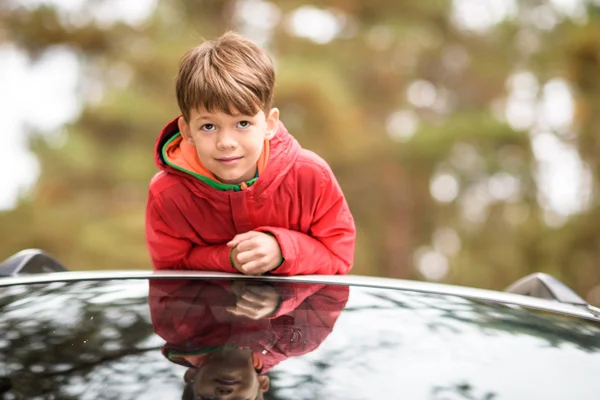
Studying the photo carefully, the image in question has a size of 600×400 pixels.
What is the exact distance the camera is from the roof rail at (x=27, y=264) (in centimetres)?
243

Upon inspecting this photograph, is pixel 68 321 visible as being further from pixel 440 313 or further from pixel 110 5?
pixel 110 5

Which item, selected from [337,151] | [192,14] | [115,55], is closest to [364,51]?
[337,151]

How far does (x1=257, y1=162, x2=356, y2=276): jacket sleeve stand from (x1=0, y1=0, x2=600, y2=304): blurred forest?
911 cm

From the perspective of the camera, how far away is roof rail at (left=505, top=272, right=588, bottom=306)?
2342 mm

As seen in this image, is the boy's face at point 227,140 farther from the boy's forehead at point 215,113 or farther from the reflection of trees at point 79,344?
the reflection of trees at point 79,344

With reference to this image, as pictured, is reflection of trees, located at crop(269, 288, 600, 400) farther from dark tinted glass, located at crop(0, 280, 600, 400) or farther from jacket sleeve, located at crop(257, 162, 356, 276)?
jacket sleeve, located at crop(257, 162, 356, 276)

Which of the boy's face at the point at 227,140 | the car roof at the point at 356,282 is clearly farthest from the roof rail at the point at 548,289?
the boy's face at the point at 227,140

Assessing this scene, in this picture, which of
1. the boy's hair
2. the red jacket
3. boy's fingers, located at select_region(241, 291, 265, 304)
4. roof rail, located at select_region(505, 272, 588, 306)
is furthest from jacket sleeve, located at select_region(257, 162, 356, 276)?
Answer: roof rail, located at select_region(505, 272, 588, 306)

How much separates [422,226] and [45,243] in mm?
6409

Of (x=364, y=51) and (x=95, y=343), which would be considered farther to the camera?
(x=364, y=51)

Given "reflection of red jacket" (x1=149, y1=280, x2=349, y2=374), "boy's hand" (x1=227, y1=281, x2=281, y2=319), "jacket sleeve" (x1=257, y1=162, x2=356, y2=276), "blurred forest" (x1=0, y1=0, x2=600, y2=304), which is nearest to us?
"reflection of red jacket" (x1=149, y1=280, x2=349, y2=374)

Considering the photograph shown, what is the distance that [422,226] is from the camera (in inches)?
569

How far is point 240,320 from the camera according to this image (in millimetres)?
1653

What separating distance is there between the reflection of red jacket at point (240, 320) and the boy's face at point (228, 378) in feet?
0.11
